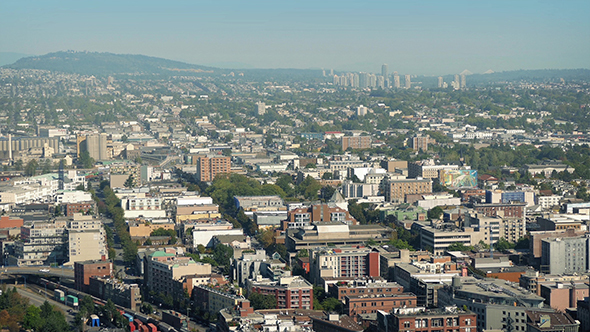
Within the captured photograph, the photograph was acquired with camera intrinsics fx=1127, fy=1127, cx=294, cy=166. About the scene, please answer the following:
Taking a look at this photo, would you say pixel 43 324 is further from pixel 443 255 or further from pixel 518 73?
pixel 518 73

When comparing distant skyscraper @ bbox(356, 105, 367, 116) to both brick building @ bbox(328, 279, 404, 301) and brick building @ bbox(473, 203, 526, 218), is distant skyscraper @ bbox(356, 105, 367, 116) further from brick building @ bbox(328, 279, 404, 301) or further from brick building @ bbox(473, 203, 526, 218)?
brick building @ bbox(328, 279, 404, 301)

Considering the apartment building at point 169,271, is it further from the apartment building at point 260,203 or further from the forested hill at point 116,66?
the forested hill at point 116,66

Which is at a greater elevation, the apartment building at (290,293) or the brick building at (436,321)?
the brick building at (436,321)

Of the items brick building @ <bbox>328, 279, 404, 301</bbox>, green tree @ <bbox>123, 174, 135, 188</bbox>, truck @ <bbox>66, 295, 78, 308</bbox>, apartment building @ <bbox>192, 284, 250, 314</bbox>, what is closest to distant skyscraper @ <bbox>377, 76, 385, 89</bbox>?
green tree @ <bbox>123, 174, 135, 188</bbox>

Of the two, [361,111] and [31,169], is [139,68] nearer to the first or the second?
[361,111]

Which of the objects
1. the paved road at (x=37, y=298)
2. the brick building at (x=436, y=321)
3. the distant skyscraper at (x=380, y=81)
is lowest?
the paved road at (x=37, y=298)

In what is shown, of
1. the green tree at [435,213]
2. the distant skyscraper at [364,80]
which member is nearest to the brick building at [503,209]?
the green tree at [435,213]
